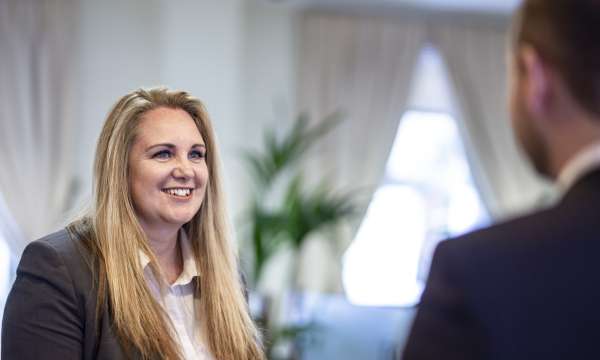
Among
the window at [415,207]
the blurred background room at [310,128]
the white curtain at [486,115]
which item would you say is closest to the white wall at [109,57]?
the blurred background room at [310,128]

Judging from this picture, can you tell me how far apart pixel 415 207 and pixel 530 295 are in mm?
6458

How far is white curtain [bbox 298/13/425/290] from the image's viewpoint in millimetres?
7195

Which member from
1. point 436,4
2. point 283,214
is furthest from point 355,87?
point 283,214

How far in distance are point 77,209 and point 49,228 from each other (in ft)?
13.1

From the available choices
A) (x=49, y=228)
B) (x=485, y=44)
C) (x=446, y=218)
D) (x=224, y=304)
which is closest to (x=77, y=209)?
(x=224, y=304)

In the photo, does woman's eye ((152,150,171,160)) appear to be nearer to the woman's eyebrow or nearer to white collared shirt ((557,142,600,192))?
the woman's eyebrow

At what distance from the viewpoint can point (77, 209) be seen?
2404 mm

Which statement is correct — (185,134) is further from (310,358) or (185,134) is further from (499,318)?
(310,358)

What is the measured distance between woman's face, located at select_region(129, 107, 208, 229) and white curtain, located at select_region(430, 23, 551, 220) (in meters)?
5.41

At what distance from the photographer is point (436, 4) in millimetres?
7242

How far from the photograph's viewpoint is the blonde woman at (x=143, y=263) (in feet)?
6.79

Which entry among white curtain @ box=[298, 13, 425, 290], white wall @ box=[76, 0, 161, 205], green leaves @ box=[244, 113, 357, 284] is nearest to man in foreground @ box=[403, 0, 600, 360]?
green leaves @ box=[244, 113, 357, 284]

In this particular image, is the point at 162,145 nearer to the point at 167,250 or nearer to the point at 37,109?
the point at 167,250

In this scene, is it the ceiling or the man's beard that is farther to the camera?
the ceiling
